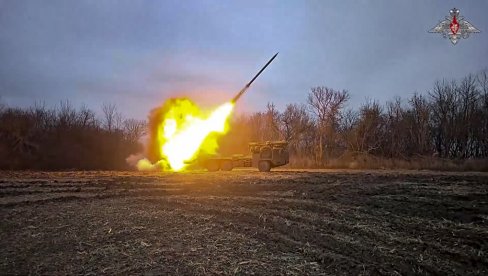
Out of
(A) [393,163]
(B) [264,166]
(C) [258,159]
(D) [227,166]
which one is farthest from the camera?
(A) [393,163]

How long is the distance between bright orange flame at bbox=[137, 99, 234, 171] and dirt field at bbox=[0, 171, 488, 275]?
52.7ft

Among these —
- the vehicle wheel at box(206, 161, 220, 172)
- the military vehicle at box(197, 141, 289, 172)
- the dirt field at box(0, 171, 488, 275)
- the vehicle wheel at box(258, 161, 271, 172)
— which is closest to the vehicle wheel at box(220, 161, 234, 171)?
the military vehicle at box(197, 141, 289, 172)

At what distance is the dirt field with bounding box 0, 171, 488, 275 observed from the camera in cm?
809

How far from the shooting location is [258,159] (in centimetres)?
3288

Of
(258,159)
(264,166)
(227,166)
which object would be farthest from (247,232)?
(227,166)

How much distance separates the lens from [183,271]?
7.62m

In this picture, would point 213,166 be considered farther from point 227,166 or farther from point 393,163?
point 393,163

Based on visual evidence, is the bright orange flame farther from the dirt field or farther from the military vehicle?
the dirt field

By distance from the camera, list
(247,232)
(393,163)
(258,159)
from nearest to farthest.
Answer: (247,232) → (258,159) → (393,163)

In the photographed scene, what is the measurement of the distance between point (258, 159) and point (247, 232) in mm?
22325

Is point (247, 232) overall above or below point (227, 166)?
below

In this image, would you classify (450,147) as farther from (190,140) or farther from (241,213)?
(241,213)

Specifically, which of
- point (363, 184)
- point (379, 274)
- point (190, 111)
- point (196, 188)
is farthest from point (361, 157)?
point (379, 274)

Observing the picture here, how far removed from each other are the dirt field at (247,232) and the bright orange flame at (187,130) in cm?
1605
